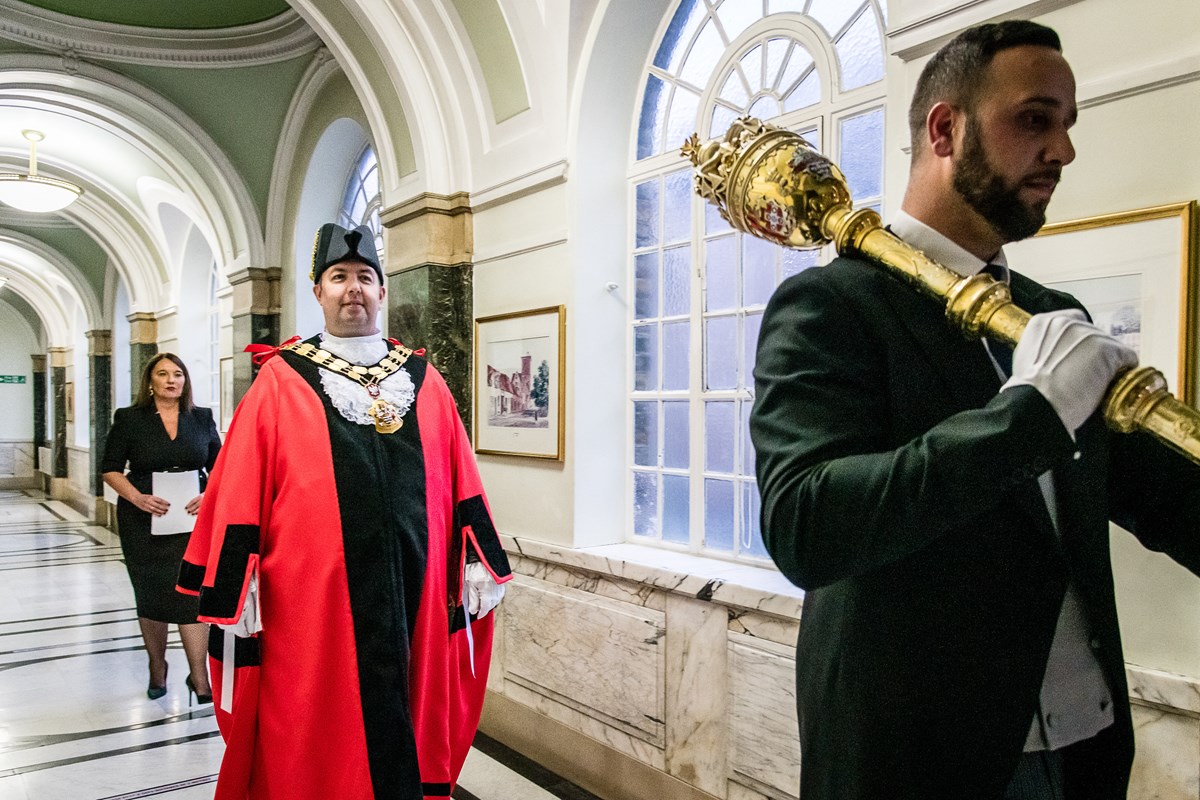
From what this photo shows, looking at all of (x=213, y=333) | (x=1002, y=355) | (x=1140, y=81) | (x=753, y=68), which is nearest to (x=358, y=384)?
(x=753, y=68)

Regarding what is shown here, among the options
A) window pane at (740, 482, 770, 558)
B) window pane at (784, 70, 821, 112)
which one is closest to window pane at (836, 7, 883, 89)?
window pane at (784, 70, 821, 112)

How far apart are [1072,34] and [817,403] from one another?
65.1 inches

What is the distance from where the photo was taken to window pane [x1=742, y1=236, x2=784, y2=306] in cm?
341

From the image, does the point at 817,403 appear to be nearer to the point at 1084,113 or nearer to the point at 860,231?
the point at 860,231

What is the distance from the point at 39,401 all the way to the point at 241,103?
19123 millimetres

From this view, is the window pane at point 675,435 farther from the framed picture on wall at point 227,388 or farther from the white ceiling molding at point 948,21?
the framed picture on wall at point 227,388

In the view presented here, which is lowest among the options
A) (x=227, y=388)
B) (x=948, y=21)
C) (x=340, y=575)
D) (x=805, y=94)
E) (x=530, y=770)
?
(x=530, y=770)

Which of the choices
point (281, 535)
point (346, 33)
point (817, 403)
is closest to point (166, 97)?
point (346, 33)

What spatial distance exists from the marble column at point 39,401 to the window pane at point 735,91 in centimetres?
2366

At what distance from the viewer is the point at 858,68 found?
314cm

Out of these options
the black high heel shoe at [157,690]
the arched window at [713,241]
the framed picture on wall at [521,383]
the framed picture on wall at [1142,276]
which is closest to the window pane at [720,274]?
the arched window at [713,241]

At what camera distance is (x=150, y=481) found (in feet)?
15.1

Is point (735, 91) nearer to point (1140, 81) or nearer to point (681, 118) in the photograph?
point (681, 118)

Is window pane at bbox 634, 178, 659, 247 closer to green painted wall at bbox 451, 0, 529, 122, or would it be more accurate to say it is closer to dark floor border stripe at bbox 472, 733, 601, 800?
green painted wall at bbox 451, 0, 529, 122
